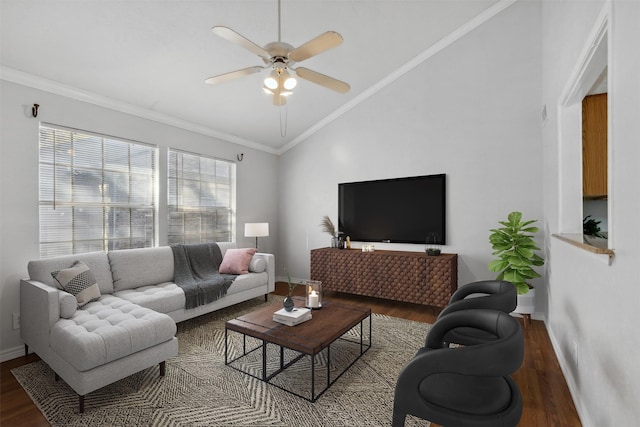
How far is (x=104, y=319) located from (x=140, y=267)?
1212 mm

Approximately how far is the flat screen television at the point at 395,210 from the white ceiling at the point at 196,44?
153 cm

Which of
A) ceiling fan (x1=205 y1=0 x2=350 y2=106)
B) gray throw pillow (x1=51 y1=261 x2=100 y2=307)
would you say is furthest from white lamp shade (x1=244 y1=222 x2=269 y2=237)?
ceiling fan (x1=205 y1=0 x2=350 y2=106)

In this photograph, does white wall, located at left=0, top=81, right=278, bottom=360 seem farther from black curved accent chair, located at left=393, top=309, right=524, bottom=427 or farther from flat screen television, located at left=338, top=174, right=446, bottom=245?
black curved accent chair, located at left=393, top=309, right=524, bottom=427

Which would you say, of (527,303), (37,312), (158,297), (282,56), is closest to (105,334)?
(37,312)

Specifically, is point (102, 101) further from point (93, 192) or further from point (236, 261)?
point (236, 261)

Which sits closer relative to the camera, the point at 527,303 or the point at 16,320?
the point at 16,320

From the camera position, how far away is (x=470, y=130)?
4168 mm

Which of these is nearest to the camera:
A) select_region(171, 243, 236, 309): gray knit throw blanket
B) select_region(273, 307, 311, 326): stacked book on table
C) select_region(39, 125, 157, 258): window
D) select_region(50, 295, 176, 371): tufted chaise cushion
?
select_region(50, 295, 176, 371): tufted chaise cushion

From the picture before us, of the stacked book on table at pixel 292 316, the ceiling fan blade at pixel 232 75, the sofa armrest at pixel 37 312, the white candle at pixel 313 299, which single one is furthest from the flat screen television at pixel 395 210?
the sofa armrest at pixel 37 312

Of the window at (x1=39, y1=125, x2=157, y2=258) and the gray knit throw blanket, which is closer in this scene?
the window at (x1=39, y1=125, x2=157, y2=258)

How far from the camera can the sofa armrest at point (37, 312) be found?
243 cm

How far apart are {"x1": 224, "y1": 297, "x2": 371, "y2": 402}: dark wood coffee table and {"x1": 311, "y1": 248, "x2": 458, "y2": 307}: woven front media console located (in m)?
1.26

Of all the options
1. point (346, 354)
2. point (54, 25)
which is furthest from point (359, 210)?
point (54, 25)

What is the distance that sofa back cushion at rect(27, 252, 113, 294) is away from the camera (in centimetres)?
288
